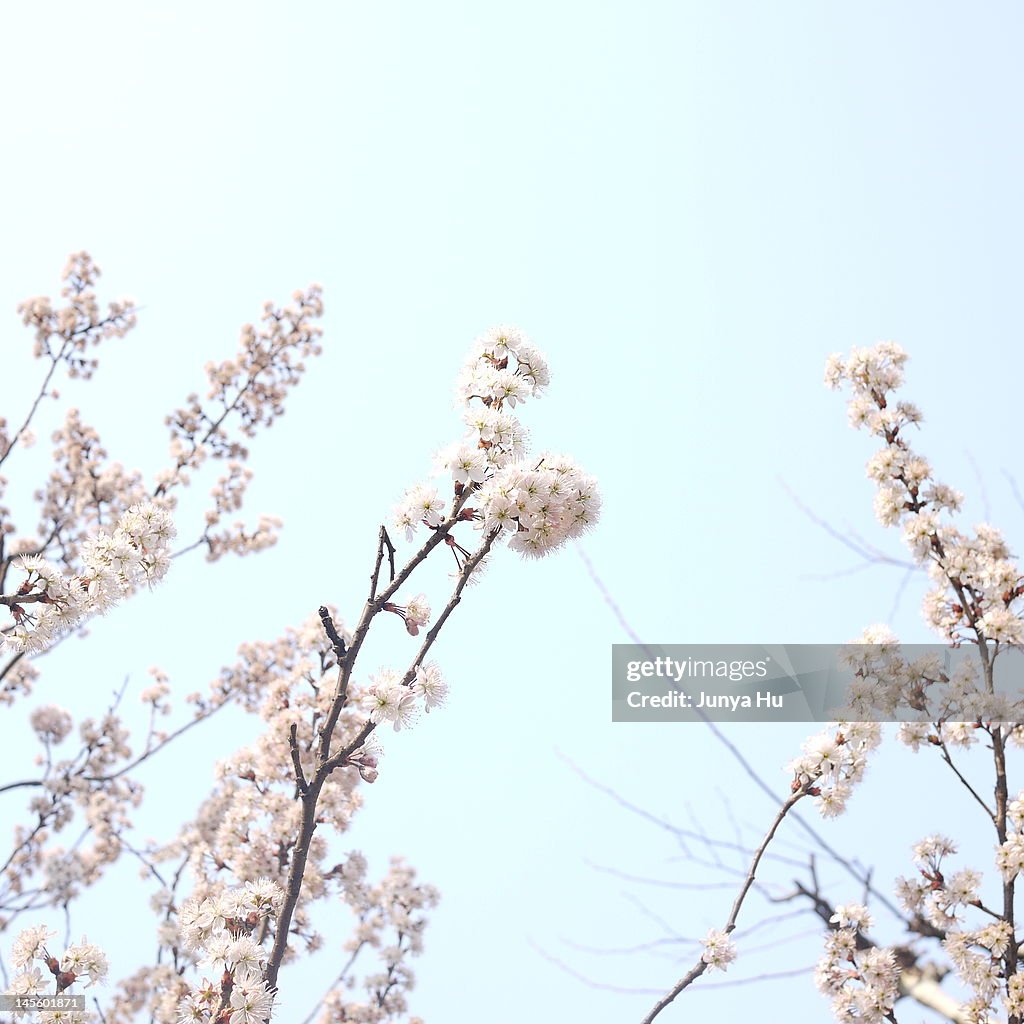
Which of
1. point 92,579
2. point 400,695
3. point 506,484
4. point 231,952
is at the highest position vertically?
point 506,484

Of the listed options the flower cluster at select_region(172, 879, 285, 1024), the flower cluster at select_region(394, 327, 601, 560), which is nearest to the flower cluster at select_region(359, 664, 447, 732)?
the flower cluster at select_region(394, 327, 601, 560)

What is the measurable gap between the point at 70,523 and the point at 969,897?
7.78 meters

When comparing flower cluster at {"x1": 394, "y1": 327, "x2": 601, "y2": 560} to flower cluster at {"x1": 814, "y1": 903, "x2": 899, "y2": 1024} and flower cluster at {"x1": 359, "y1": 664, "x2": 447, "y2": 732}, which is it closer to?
flower cluster at {"x1": 359, "y1": 664, "x2": 447, "y2": 732}

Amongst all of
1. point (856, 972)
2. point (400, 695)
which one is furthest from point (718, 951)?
point (400, 695)

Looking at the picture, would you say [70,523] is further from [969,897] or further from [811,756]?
[969,897]

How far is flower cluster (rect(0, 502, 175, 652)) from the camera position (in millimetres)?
3033

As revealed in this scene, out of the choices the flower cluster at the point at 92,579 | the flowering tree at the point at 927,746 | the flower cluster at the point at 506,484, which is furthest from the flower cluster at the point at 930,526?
the flower cluster at the point at 92,579

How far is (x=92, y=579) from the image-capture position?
10.3 feet

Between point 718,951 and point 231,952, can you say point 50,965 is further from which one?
point 718,951

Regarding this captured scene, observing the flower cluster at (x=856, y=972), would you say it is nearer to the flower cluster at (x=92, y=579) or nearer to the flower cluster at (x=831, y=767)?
the flower cluster at (x=831, y=767)

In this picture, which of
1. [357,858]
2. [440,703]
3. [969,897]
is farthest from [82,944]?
[969,897]

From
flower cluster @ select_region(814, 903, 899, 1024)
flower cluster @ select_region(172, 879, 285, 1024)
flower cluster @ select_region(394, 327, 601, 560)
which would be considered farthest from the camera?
flower cluster @ select_region(814, 903, 899, 1024)

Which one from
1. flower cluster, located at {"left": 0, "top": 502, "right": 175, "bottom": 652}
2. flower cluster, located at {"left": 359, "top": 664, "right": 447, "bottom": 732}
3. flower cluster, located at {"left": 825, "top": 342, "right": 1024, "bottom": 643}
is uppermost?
flower cluster, located at {"left": 825, "top": 342, "right": 1024, "bottom": 643}

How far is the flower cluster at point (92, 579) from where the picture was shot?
303 centimetres
